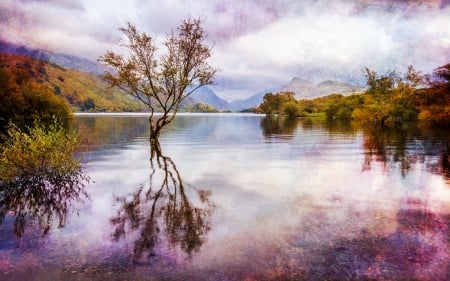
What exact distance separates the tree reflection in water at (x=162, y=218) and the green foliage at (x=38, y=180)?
8.15 ft

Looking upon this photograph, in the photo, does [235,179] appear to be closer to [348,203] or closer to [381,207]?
[348,203]

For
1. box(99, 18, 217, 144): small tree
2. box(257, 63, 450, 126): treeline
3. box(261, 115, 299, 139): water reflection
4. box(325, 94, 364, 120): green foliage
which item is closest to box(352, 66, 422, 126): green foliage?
box(257, 63, 450, 126): treeline

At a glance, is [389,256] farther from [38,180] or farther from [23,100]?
[23,100]

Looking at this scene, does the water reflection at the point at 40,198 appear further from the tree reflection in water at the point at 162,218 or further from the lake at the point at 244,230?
the tree reflection in water at the point at 162,218

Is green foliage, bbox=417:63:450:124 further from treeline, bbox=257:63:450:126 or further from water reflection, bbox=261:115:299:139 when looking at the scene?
water reflection, bbox=261:115:299:139

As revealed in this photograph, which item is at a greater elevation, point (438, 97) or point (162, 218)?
point (438, 97)

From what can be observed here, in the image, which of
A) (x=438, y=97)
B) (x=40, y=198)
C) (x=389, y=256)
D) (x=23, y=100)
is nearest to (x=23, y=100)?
(x=23, y=100)

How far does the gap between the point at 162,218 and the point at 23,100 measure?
91627 mm

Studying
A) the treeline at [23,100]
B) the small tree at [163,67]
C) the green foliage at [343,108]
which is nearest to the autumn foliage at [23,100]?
the treeline at [23,100]

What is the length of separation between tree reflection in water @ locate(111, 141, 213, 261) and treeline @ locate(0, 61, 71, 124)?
69.9 metres

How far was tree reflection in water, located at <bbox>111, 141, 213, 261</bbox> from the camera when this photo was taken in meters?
9.64

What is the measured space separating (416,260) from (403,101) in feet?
337

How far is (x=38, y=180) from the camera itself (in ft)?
57.0

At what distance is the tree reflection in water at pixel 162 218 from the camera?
31.6ft
